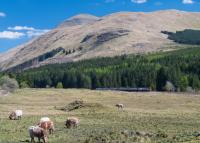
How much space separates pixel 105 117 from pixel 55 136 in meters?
27.2

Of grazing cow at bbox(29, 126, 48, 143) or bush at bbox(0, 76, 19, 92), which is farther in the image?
bush at bbox(0, 76, 19, 92)

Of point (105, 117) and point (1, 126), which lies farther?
point (105, 117)

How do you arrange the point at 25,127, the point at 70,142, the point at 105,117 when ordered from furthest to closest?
the point at 105,117 < the point at 25,127 < the point at 70,142

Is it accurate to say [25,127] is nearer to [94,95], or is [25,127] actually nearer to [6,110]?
[6,110]

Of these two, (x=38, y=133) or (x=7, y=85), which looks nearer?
(x=38, y=133)

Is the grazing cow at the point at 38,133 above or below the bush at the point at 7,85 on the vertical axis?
below

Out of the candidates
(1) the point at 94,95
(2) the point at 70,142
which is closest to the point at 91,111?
(2) the point at 70,142

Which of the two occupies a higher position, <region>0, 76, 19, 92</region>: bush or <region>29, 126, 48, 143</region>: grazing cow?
<region>0, 76, 19, 92</region>: bush

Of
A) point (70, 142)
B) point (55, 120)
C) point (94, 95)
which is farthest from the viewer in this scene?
point (94, 95)

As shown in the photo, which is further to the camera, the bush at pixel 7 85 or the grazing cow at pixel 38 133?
the bush at pixel 7 85

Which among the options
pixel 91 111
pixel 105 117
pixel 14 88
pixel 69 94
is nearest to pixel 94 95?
pixel 69 94

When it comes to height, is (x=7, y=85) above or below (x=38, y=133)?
above

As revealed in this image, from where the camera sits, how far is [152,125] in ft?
194

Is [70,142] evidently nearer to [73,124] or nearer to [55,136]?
[55,136]
